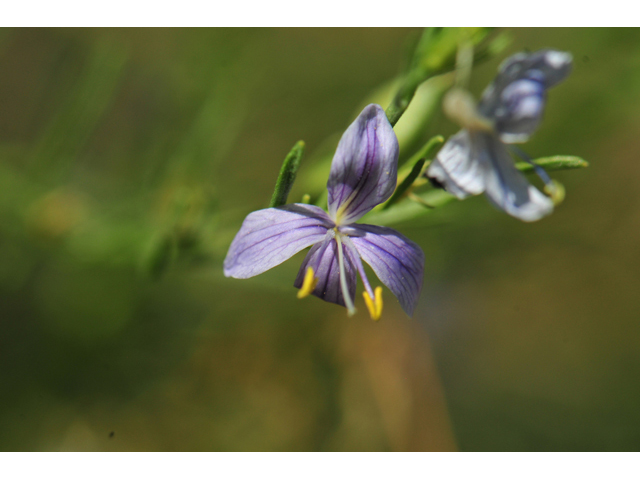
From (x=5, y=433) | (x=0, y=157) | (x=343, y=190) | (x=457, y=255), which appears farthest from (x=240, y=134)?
(x=343, y=190)

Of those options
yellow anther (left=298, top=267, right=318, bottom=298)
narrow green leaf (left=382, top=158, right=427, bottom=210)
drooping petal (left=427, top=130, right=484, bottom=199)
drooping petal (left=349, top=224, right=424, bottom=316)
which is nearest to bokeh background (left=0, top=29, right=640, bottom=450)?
narrow green leaf (left=382, top=158, right=427, bottom=210)

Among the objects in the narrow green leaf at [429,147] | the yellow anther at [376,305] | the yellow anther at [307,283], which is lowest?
the yellow anther at [376,305]

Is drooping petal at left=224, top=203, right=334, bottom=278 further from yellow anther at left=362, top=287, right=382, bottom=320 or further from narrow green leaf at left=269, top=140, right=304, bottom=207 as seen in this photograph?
yellow anther at left=362, top=287, right=382, bottom=320

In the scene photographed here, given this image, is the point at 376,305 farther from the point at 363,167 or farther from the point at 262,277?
the point at 262,277

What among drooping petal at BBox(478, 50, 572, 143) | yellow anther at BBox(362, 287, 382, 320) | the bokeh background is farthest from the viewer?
the bokeh background

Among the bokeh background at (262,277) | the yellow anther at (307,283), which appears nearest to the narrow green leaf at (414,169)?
the yellow anther at (307,283)

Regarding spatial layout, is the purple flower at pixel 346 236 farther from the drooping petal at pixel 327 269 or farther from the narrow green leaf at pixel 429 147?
the narrow green leaf at pixel 429 147

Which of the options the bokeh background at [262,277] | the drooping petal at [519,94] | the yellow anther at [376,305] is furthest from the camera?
the bokeh background at [262,277]
